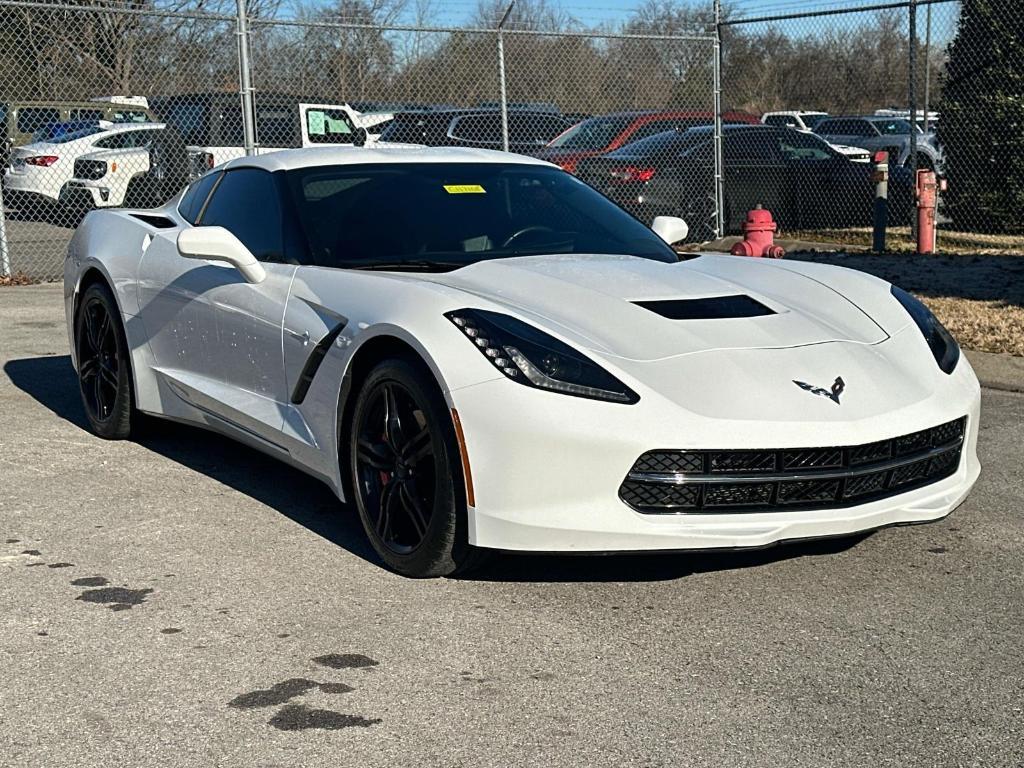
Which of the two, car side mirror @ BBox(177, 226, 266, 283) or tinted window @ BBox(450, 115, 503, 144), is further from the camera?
tinted window @ BBox(450, 115, 503, 144)

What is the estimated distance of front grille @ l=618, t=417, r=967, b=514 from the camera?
13.0 feet

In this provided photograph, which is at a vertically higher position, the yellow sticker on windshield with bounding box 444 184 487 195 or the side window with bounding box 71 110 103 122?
the side window with bounding box 71 110 103 122

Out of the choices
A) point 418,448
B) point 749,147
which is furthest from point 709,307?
point 749,147

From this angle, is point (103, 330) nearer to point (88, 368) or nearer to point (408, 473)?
point (88, 368)

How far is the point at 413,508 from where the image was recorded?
4.34m

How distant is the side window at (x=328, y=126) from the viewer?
736 inches

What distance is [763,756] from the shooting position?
3.08 m

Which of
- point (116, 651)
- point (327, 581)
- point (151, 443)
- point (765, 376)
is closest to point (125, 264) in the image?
point (151, 443)

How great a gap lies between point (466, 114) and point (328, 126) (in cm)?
250

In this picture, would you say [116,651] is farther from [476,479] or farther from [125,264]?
[125,264]

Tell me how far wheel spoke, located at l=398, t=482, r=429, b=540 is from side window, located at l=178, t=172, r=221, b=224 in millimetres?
2279

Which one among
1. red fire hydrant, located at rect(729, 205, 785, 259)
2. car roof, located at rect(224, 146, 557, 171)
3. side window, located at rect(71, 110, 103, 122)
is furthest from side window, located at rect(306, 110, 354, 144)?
car roof, located at rect(224, 146, 557, 171)

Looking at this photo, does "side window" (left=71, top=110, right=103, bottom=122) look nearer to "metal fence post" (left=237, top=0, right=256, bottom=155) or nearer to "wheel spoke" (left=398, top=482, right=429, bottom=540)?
"metal fence post" (left=237, top=0, right=256, bottom=155)

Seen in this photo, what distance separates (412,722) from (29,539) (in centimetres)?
214
